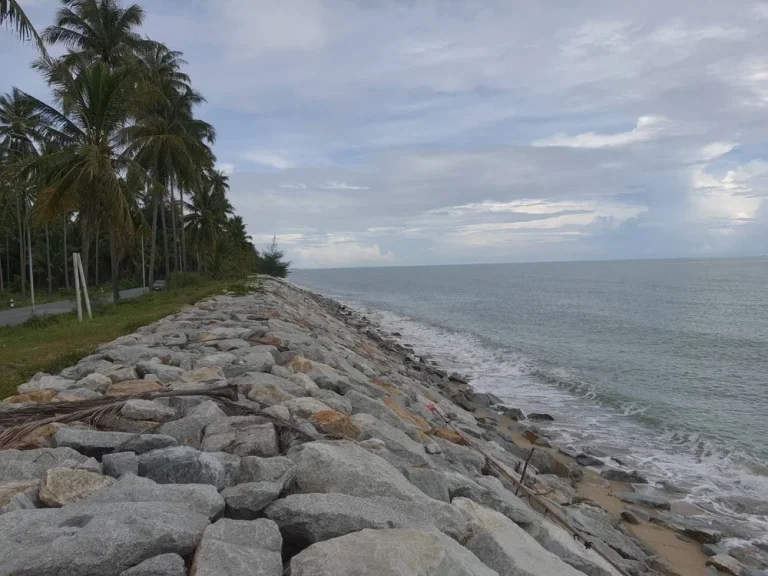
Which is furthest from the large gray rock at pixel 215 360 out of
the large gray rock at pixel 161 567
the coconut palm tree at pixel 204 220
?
the coconut palm tree at pixel 204 220

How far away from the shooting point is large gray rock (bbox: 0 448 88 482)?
3375 millimetres

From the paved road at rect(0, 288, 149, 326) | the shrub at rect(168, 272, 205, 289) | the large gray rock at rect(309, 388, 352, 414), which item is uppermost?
the shrub at rect(168, 272, 205, 289)

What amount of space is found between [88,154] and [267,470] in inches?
564

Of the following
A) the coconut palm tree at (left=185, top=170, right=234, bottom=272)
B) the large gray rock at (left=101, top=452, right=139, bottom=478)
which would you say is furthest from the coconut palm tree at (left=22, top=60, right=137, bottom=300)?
the coconut palm tree at (left=185, top=170, right=234, bottom=272)

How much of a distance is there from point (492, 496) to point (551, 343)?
20.6m

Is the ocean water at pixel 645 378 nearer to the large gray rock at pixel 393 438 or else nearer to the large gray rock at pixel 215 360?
the large gray rock at pixel 393 438

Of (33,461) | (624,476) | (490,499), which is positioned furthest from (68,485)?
(624,476)

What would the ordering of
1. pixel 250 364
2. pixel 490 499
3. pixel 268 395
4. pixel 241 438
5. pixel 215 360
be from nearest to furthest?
pixel 241 438 → pixel 490 499 → pixel 268 395 → pixel 250 364 → pixel 215 360

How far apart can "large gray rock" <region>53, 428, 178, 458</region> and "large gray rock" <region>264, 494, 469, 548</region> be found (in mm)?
1182

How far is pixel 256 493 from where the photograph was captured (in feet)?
10.2

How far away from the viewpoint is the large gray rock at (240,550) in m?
2.44

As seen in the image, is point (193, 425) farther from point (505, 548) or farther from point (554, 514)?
point (554, 514)

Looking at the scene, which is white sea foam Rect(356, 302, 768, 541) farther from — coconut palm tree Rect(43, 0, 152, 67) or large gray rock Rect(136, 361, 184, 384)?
coconut palm tree Rect(43, 0, 152, 67)

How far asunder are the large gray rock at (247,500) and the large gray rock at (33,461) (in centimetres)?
104
